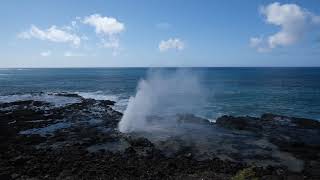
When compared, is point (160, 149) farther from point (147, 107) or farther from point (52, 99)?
point (52, 99)

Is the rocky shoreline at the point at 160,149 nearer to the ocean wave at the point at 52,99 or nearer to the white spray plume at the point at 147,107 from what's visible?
the white spray plume at the point at 147,107

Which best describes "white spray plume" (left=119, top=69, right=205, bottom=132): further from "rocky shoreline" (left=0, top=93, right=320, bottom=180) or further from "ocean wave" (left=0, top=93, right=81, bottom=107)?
"ocean wave" (left=0, top=93, right=81, bottom=107)

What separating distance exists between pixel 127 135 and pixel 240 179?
15939 millimetres

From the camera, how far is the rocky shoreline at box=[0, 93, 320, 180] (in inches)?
920

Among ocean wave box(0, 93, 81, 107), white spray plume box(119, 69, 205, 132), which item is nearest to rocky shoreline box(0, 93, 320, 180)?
white spray plume box(119, 69, 205, 132)

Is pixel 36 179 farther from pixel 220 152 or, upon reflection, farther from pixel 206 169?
pixel 220 152

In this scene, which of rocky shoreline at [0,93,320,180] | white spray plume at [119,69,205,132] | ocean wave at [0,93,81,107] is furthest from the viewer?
ocean wave at [0,93,81,107]

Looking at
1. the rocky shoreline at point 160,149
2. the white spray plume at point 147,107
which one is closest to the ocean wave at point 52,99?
the white spray plume at point 147,107

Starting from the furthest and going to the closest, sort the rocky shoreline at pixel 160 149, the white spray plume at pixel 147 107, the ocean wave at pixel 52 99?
the ocean wave at pixel 52 99
the white spray plume at pixel 147 107
the rocky shoreline at pixel 160 149

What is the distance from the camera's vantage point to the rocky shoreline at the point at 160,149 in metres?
23.4

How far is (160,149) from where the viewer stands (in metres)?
29.8

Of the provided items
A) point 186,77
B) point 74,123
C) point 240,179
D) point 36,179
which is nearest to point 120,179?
point 36,179

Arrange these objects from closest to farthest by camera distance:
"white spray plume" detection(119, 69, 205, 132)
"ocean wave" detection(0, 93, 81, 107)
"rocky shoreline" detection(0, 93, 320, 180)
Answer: "rocky shoreline" detection(0, 93, 320, 180) < "white spray plume" detection(119, 69, 205, 132) < "ocean wave" detection(0, 93, 81, 107)

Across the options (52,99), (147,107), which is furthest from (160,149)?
(52,99)
